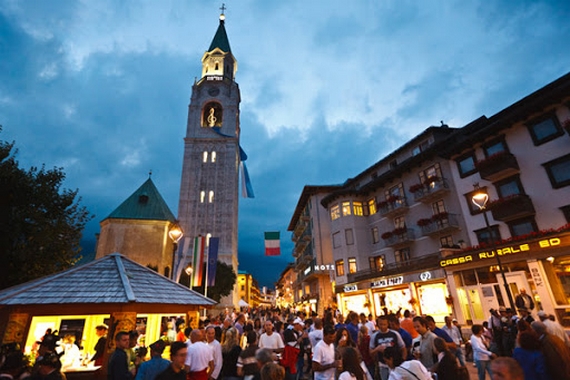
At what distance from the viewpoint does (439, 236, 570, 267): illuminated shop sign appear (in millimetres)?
15266

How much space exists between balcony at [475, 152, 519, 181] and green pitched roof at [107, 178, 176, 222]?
147 ft

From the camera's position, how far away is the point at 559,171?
18.0m

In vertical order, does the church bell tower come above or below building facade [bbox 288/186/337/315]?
above

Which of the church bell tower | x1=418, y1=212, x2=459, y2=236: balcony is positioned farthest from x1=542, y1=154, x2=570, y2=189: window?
the church bell tower

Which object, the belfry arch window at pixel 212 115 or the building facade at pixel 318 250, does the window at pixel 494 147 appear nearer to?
the building facade at pixel 318 250

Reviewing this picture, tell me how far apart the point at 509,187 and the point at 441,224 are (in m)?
5.74

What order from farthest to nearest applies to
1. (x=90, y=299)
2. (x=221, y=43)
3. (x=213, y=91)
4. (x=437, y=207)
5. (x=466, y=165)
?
(x=221, y=43) → (x=213, y=91) → (x=437, y=207) → (x=466, y=165) → (x=90, y=299)

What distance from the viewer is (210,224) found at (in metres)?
53.0

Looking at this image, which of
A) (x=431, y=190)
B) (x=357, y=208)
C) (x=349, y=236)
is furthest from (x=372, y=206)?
(x=431, y=190)

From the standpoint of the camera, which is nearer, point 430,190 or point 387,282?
point 430,190

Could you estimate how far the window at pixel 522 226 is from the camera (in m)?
18.7

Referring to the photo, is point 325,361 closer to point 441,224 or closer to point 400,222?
point 441,224

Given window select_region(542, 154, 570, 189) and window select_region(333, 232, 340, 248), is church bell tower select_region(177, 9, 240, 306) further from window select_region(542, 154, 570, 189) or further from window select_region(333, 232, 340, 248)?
window select_region(542, 154, 570, 189)

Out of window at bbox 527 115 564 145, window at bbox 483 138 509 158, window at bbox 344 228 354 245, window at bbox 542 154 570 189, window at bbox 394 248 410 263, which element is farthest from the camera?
window at bbox 344 228 354 245
